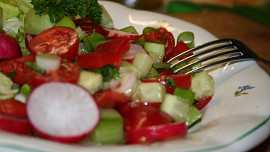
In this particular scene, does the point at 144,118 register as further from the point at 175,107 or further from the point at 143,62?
the point at 143,62

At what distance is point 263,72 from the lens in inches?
84.1

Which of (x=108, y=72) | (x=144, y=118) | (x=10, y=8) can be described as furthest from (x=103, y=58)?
(x=10, y=8)

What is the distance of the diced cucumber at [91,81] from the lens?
159 cm

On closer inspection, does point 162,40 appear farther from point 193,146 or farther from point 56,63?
point 193,146

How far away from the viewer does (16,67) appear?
1818mm

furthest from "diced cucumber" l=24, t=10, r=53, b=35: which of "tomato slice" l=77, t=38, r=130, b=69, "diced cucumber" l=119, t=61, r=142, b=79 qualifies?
"diced cucumber" l=119, t=61, r=142, b=79

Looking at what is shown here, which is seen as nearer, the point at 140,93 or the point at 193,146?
the point at 193,146

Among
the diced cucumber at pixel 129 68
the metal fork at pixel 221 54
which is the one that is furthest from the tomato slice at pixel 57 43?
the metal fork at pixel 221 54

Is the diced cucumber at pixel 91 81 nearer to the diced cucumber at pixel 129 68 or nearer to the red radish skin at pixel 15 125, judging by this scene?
the diced cucumber at pixel 129 68

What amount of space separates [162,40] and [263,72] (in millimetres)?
680

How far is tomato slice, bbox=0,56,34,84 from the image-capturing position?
175 centimetres

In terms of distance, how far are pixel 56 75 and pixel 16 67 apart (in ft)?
1.34

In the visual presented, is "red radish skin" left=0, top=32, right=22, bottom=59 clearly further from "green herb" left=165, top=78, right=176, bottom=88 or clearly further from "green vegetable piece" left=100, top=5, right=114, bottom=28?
"green herb" left=165, top=78, right=176, bottom=88

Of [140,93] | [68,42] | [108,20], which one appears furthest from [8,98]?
[108,20]
